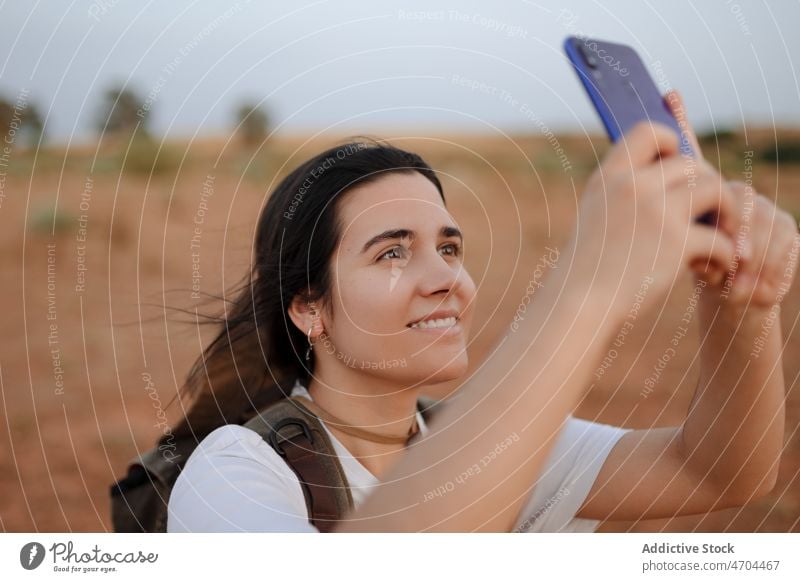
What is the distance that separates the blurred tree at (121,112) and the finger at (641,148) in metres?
4.52

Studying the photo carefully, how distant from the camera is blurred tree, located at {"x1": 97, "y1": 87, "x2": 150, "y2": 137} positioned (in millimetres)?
5703

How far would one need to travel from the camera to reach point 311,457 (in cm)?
136

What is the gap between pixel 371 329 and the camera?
1494mm

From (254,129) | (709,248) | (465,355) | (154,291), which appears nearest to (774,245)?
(709,248)

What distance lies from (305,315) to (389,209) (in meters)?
0.27

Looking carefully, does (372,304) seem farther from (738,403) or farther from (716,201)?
(716,201)

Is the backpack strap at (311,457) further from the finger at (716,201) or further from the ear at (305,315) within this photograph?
the finger at (716,201)

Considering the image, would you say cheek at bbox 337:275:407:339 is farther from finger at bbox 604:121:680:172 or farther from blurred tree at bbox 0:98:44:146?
blurred tree at bbox 0:98:44:146

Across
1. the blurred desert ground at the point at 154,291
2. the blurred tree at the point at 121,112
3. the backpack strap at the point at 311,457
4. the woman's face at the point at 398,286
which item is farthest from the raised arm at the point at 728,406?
the blurred tree at the point at 121,112

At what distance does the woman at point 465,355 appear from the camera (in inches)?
29.6

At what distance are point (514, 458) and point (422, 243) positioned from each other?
79 cm

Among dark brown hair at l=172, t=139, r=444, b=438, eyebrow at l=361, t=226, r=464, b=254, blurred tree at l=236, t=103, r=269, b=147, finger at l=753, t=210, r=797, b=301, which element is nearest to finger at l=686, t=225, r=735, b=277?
finger at l=753, t=210, r=797, b=301

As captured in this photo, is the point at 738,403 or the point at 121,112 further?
the point at 121,112

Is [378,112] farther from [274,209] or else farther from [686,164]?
[686,164]
